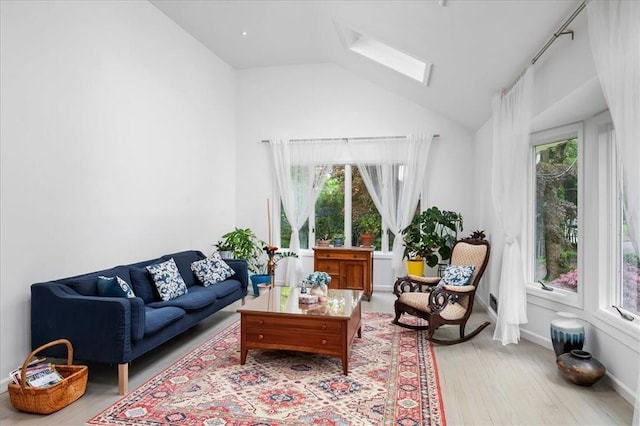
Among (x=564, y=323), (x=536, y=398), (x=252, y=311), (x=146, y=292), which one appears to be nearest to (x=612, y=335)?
(x=564, y=323)

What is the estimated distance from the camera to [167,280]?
415cm

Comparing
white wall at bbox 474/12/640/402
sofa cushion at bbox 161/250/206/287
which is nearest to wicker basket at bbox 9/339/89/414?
sofa cushion at bbox 161/250/206/287

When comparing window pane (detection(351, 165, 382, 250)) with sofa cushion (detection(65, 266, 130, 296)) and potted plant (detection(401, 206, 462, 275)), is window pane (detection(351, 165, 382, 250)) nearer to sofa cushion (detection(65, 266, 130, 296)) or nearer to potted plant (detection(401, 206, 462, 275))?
potted plant (detection(401, 206, 462, 275))

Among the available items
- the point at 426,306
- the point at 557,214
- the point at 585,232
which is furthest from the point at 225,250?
the point at 585,232

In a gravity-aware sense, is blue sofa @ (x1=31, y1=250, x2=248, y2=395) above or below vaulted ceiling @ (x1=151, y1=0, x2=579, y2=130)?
below

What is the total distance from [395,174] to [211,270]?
3268mm

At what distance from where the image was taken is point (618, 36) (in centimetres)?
213

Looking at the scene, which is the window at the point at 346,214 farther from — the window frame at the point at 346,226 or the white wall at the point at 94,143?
the white wall at the point at 94,143

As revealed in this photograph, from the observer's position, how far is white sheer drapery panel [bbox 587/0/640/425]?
2.04 metres

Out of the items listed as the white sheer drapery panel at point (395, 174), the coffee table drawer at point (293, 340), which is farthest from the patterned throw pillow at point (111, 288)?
the white sheer drapery panel at point (395, 174)

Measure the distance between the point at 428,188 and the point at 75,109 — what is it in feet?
16.1

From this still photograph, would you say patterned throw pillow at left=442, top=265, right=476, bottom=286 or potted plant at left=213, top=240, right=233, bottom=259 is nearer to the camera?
patterned throw pillow at left=442, top=265, right=476, bottom=286

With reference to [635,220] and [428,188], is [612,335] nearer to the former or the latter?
[635,220]

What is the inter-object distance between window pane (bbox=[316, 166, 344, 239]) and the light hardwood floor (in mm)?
3221
